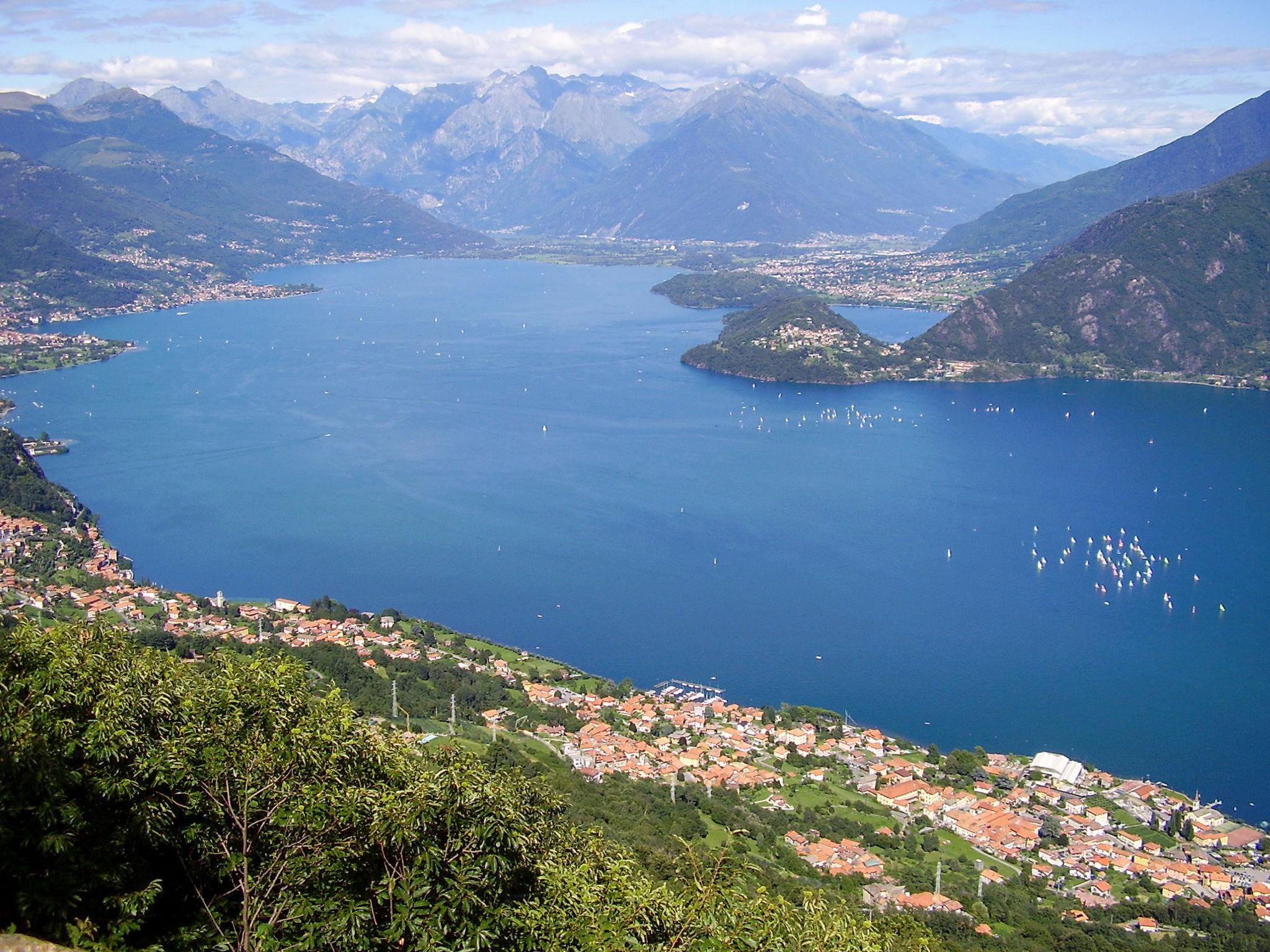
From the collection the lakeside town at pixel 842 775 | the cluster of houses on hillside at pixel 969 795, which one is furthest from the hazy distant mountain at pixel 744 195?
the cluster of houses on hillside at pixel 969 795

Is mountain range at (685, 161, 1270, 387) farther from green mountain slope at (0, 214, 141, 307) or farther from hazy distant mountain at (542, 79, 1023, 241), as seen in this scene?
hazy distant mountain at (542, 79, 1023, 241)

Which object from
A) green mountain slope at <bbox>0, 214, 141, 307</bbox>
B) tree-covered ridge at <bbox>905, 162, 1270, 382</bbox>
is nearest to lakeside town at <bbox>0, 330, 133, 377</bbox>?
green mountain slope at <bbox>0, 214, 141, 307</bbox>

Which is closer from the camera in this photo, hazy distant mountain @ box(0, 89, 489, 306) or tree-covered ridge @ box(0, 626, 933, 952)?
tree-covered ridge @ box(0, 626, 933, 952)

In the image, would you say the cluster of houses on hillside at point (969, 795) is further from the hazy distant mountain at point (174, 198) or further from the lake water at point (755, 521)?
the hazy distant mountain at point (174, 198)

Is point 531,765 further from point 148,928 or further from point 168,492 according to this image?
point 168,492

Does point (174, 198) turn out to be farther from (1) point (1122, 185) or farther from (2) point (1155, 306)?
(1) point (1122, 185)

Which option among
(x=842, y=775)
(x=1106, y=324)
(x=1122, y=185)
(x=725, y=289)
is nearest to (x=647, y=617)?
(x=842, y=775)
